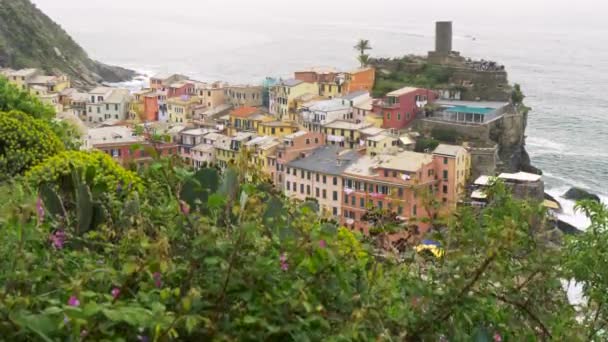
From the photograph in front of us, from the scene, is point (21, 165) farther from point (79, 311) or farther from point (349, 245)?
point (79, 311)

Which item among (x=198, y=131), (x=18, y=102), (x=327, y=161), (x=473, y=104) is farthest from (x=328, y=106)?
(x=18, y=102)

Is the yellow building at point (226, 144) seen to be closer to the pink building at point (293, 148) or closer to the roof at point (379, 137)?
the pink building at point (293, 148)

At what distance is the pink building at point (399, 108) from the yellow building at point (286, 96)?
13.0ft

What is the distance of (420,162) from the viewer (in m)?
23.8

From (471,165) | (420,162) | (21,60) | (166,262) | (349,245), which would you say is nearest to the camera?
(166,262)

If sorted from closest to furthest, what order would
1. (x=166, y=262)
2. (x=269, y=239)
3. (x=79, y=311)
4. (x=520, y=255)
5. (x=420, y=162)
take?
1. (x=79, y=311)
2. (x=166, y=262)
3. (x=269, y=239)
4. (x=520, y=255)
5. (x=420, y=162)

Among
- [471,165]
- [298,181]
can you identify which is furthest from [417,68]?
[298,181]

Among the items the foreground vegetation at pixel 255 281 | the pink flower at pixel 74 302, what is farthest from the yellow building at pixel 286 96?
the pink flower at pixel 74 302

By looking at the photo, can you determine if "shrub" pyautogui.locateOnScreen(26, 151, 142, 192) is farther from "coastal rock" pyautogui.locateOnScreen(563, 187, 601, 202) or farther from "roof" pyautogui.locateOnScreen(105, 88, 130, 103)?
"roof" pyautogui.locateOnScreen(105, 88, 130, 103)

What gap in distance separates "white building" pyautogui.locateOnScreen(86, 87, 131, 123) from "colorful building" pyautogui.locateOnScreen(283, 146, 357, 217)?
486 inches

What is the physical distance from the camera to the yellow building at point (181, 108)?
35250mm

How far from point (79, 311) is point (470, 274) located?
1148mm

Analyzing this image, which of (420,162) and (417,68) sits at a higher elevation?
(417,68)

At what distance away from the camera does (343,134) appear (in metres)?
29.0
